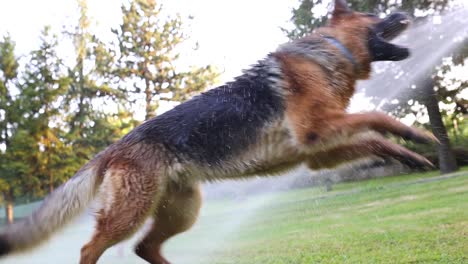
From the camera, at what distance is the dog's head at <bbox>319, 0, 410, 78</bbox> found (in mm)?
4562

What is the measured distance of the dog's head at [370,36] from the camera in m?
4.56

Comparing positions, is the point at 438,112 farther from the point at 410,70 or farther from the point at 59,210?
the point at 59,210

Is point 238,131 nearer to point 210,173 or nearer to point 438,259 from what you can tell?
point 210,173

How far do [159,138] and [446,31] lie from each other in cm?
921

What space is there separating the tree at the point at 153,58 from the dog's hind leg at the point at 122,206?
58.6 feet

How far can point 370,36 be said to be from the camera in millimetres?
4590

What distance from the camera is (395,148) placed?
3875 mm

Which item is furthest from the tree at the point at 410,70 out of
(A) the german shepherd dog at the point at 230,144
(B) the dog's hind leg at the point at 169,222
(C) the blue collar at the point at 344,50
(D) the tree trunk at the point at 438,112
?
(B) the dog's hind leg at the point at 169,222

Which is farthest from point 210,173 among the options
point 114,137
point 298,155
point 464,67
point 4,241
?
point 114,137

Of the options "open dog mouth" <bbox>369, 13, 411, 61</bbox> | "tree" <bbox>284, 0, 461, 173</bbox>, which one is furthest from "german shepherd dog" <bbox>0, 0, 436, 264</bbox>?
"tree" <bbox>284, 0, 461, 173</bbox>

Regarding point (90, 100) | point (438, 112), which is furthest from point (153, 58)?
point (438, 112)

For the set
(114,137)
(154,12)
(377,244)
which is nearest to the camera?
(377,244)

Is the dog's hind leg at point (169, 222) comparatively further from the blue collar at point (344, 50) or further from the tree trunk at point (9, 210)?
the tree trunk at point (9, 210)

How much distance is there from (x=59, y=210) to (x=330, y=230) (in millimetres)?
4845
